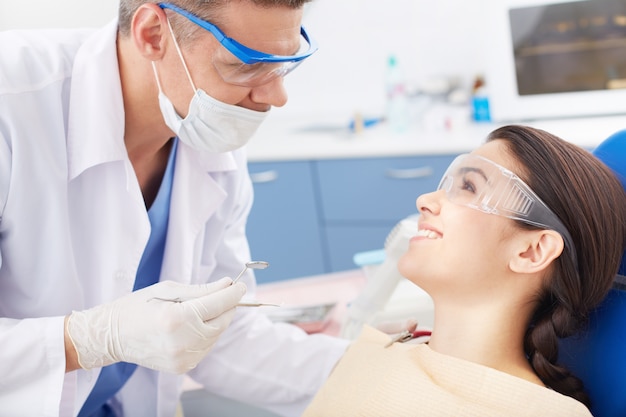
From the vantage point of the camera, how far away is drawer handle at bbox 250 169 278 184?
356 cm

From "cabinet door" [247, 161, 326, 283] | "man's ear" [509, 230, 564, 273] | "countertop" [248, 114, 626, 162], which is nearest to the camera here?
"man's ear" [509, 230, 564, 273]

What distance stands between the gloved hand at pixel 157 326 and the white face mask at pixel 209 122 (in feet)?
1.15

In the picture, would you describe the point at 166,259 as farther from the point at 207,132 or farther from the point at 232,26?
the point at 232,26

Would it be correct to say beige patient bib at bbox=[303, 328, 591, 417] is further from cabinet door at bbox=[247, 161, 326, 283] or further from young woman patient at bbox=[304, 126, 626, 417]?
cabinet door at bbox=[247, 161, 326, 283]

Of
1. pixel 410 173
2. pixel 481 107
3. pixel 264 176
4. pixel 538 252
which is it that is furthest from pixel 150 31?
pixel 481 107

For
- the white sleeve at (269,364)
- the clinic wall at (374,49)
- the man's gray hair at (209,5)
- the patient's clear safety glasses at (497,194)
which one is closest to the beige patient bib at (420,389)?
the white sleeve at (269,364)

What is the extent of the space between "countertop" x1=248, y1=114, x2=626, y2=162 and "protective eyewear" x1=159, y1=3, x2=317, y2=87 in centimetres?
172

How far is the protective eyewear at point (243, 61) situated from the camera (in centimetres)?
152

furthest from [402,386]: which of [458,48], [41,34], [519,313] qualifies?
[458,48]

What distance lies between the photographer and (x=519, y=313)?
1571 mm


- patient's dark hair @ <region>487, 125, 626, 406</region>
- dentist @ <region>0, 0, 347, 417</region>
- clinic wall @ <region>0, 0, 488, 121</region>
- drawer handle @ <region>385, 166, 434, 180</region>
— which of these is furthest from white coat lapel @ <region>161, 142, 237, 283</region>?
clinic wall @ <region>0, 0, 488, 121</region>

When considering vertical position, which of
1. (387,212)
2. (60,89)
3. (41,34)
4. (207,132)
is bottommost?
(387,212)

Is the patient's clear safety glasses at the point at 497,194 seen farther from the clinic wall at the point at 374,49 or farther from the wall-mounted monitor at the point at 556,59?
the clinic wall at the point at 374,49

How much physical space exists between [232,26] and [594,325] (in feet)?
2.93
